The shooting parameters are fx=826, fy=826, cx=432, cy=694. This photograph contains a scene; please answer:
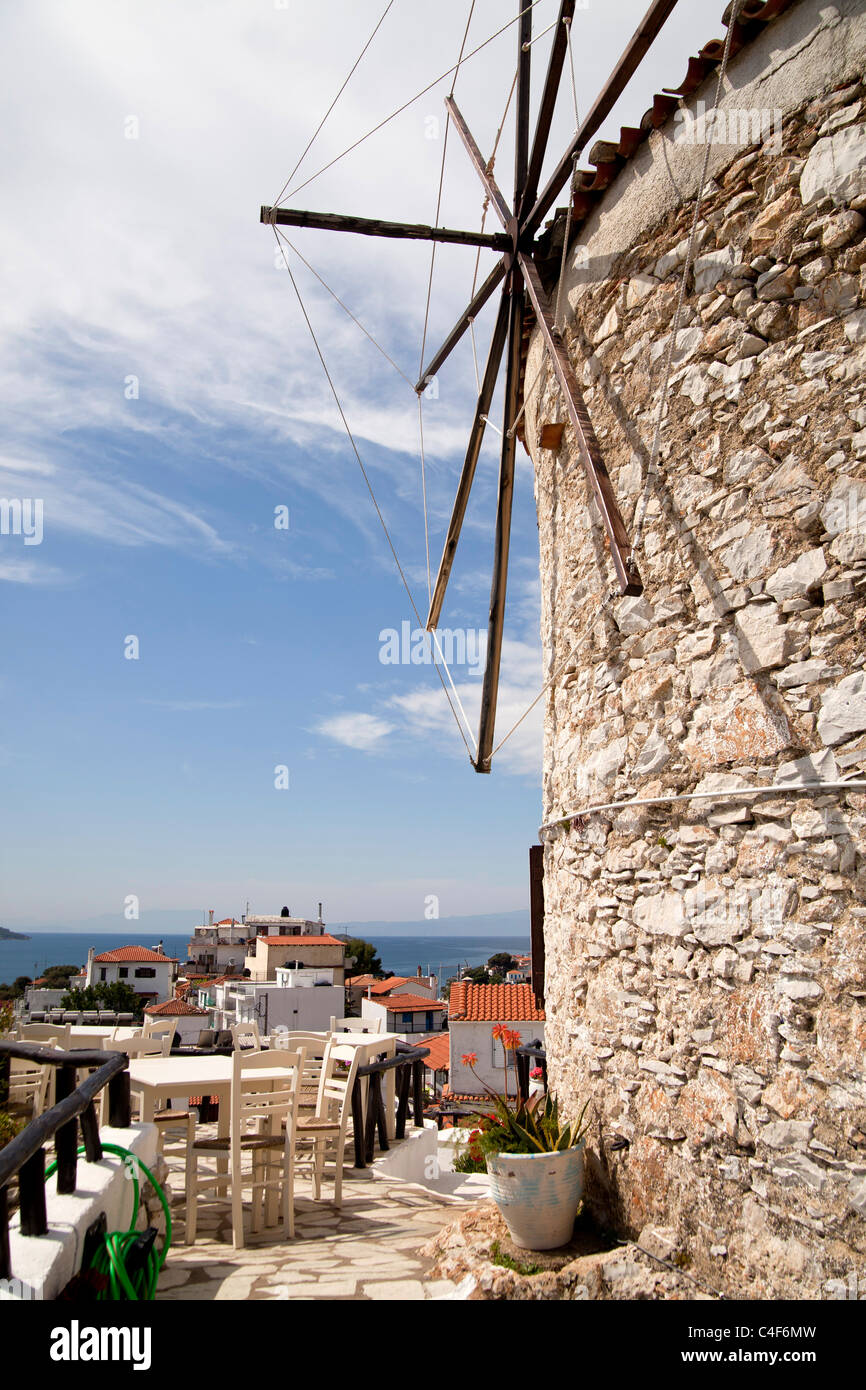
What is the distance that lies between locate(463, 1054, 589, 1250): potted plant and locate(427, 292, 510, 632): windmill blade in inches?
139

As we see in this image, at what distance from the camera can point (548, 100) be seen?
5348mm

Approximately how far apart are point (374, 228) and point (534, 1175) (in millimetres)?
5704

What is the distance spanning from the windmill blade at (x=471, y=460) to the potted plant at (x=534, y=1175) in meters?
3.53

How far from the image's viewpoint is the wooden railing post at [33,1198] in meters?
2.20

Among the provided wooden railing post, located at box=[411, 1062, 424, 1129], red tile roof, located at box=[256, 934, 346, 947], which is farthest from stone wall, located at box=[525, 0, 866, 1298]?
red tile roof, located at box=[256, 934, 346, 947]

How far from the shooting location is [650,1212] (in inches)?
138

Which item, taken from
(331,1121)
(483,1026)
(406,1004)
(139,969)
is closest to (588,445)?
(331,1121)

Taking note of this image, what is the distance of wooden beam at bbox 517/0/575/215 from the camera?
16.4 ft

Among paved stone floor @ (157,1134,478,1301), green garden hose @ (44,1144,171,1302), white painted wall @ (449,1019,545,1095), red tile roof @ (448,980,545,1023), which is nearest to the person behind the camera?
green garden hose @ (44,1144,171,1302)

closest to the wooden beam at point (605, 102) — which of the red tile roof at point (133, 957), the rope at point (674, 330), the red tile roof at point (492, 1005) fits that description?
the rope at point (674, 330)

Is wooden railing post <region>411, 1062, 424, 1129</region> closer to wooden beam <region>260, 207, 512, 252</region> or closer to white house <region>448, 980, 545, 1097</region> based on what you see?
wooden beam <region>260, 207, 512, 252</region>

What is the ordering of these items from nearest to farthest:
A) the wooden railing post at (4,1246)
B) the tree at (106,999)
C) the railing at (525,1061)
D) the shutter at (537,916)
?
the wooden railing post at (4,1246) → the shutter at (537,916) → the railing at (525,1061) → the tree at (106,999)

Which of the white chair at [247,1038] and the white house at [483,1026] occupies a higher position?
the white chair at [247,1038]

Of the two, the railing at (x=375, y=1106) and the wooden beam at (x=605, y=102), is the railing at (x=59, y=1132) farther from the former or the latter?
the wooden beam at (x=605, y=102)
